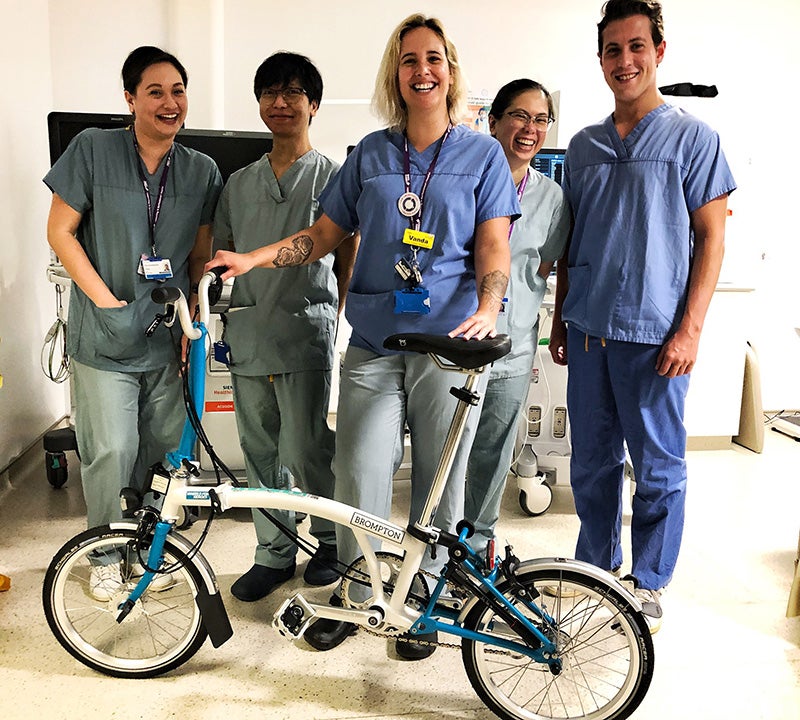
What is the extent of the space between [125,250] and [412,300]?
0.81 meters

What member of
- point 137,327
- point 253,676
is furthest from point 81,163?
point 253,676

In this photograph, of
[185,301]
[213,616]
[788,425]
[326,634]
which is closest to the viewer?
[185,301]

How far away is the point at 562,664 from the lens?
5.17 ft

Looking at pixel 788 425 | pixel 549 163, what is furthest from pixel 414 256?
pixel 788 425

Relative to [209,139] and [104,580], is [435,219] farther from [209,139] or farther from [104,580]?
[209,139]

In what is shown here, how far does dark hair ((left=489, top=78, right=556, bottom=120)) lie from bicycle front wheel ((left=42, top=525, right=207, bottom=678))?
1376mm

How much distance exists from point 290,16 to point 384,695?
3.20 metres

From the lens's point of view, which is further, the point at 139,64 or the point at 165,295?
the point at 139,64

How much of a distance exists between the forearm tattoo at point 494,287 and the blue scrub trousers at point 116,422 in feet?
3.02

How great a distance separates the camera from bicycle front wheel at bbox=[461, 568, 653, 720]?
5.01 feet

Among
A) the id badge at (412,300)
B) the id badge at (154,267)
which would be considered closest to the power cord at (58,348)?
the id badge at (154,267)

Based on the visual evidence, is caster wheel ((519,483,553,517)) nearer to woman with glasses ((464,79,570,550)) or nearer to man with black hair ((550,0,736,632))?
woman with glasses ((464,79,570,550))

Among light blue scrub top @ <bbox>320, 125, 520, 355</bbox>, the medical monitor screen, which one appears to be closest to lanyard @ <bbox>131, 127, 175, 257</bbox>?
light blue scrub top @ <bbox>320, 125, 520, 355</bbox>

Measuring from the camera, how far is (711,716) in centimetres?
165
